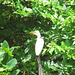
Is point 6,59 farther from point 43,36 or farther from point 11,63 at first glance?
point 43,36

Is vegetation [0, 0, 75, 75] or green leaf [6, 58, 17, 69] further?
vegetation [0, 0, 75, 75]

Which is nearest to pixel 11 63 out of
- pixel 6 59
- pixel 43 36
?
pixel 6 59

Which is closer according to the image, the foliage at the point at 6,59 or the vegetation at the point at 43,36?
the foliage at the point at 6,59

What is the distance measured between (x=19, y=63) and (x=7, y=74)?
55cm

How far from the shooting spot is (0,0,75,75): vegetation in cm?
115

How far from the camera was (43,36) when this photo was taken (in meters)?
1.61

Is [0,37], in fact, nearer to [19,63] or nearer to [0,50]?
[19,63]

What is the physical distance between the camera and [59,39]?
1498 mm

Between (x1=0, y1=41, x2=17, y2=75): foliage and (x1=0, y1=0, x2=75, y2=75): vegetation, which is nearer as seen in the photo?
(x1=0, y1=41, x2=17, y2=75): foliage

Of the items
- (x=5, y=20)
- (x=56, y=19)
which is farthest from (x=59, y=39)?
(x=5, y=20)

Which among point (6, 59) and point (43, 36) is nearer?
point (6, 59)

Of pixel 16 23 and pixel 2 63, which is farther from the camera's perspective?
pixel 16 23

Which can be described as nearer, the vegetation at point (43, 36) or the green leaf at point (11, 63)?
the green leaf at point (11, 63)

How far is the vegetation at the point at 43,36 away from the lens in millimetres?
1150
